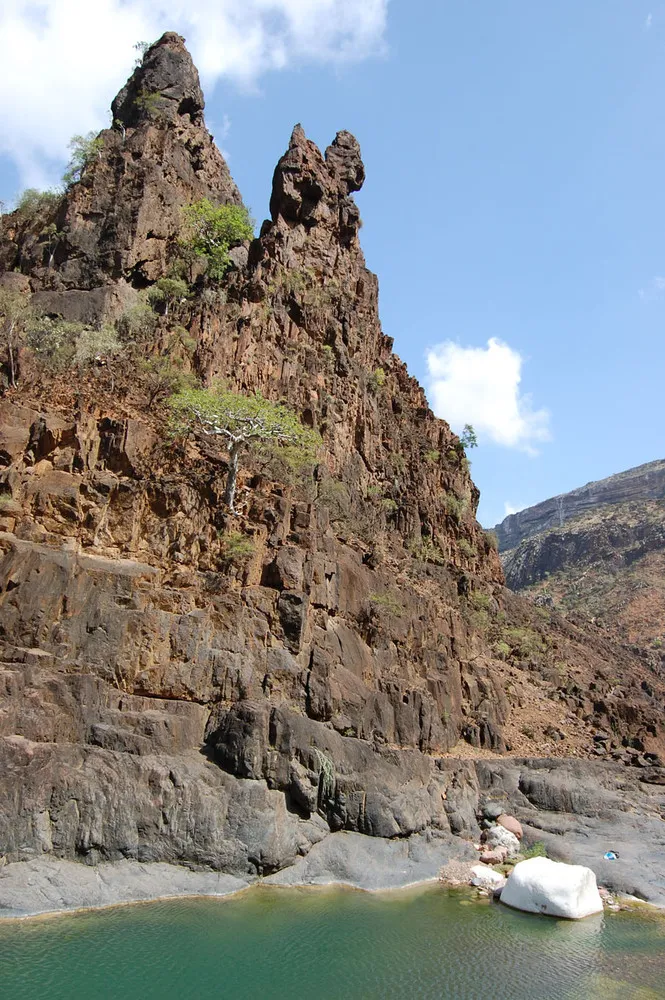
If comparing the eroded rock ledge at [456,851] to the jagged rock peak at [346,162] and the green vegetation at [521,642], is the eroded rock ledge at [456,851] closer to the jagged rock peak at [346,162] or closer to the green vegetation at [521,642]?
the green vegetation at [521,642]

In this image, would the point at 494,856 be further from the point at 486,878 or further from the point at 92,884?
the point at 92,884

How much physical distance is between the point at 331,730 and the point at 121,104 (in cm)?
4762

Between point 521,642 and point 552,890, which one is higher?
point 521,642

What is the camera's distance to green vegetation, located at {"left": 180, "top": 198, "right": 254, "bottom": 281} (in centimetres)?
4259

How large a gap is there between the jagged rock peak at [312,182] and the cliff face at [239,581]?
0.58 feet

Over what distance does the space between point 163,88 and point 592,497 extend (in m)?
138

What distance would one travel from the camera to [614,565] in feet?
351

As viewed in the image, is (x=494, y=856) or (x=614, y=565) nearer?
(x=494, y=856)

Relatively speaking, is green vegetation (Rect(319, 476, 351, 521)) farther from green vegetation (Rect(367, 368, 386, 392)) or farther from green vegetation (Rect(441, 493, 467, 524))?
green vegetation (Rect(441, 493, 467, 524))

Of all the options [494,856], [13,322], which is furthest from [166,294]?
[494,856]

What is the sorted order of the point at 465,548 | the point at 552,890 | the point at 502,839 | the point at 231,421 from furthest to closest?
the point at 465,548 → the point at 231,421 → the point at 502,839 → the point at 552,890

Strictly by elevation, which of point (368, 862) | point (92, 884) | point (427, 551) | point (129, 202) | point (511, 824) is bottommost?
point (511, 824)

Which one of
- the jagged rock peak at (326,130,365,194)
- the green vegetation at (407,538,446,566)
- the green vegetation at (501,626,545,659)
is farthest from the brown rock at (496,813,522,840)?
the jagged rock peak at (326,130,365,194)

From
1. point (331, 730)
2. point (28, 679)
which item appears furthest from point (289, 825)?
point (28, 679)
